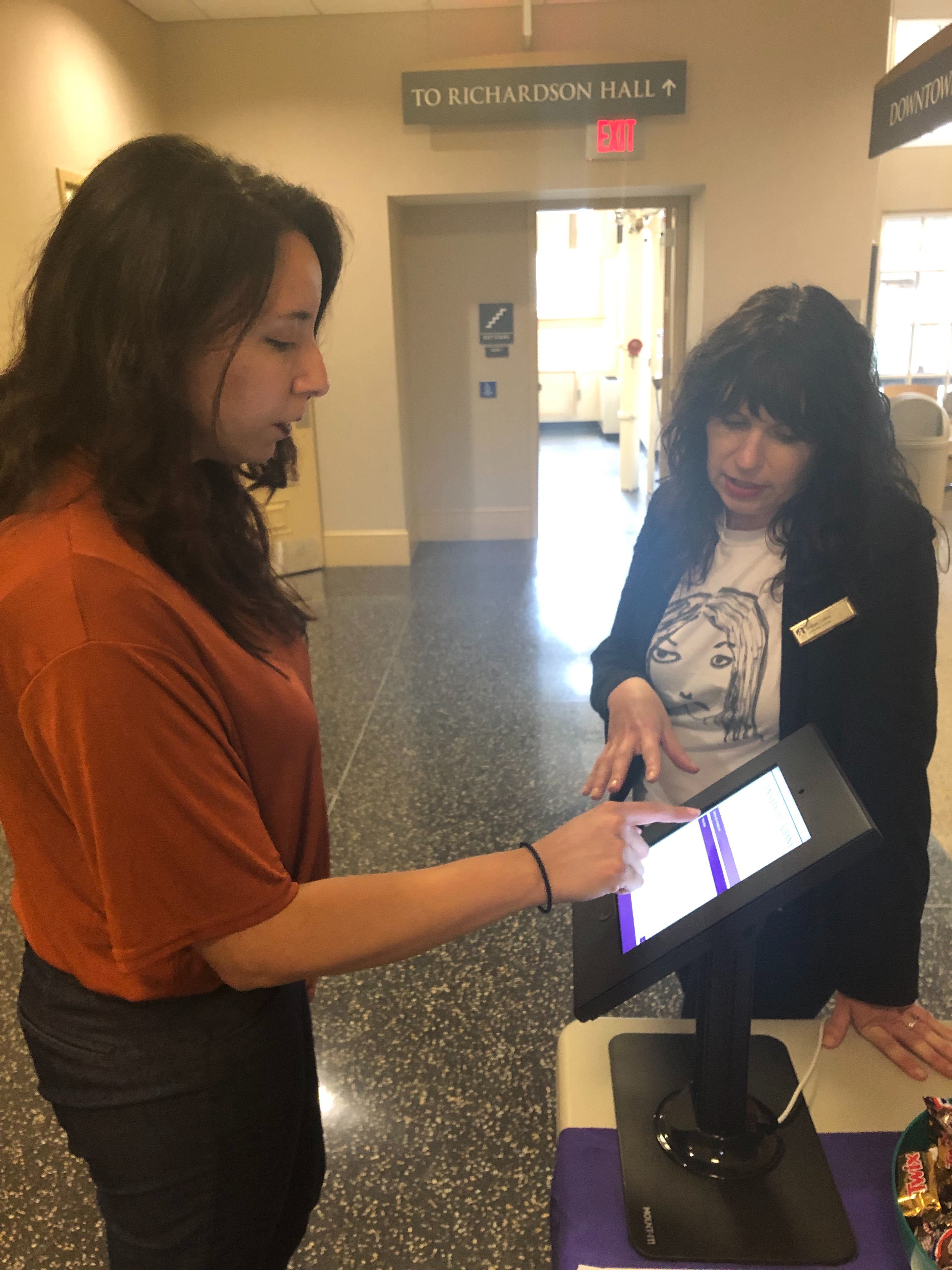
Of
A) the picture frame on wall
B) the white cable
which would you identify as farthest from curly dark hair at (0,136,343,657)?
the picture frame on wall

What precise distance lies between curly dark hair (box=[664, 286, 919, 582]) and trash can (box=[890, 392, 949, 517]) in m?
4.49

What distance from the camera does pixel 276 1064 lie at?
0.93m

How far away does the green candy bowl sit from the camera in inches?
25.8

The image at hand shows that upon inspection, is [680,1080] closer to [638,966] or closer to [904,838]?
[638,966]

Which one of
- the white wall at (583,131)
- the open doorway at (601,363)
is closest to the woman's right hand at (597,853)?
the open doorway at (601,363)

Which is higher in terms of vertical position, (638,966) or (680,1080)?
(638,966)

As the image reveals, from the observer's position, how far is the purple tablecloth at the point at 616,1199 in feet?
2.41

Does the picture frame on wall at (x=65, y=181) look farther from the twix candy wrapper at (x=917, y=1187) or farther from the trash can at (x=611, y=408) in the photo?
the trash can at (x=611, y=408)

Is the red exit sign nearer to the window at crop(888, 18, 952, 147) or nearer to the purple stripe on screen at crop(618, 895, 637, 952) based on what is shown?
the window at crop(888, 18, 952, 147)

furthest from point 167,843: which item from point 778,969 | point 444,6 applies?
point 444,6

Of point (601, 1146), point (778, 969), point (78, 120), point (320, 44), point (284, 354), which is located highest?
point (320, 44)

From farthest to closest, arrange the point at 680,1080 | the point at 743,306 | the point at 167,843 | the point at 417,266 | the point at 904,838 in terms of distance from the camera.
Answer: the point at 417,266, the point at 743,306, the point at 904,838, the point at 680,1080, the point at 167,843

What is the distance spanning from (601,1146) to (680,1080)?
0.12m

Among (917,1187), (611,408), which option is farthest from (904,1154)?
(611,408)
